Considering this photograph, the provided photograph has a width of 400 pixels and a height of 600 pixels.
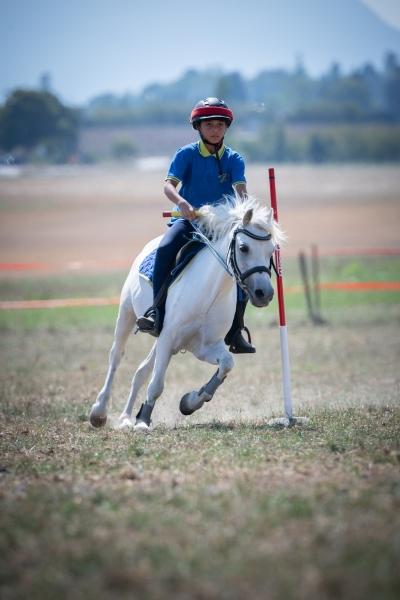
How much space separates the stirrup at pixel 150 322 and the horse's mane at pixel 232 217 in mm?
1009

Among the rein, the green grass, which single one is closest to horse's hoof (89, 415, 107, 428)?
the rein

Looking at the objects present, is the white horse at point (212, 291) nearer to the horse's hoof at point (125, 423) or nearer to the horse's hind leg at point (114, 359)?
the horse's hoof at point (125, 423)

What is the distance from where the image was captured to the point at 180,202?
388 inches

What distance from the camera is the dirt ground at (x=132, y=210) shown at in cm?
5062

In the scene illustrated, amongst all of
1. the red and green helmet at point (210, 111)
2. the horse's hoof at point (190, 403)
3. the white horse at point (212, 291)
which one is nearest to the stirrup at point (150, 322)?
the white horse at point (212, 291)

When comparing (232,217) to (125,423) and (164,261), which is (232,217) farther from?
→ (125,423)

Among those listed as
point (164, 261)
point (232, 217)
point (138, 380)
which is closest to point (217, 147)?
point (232, 217)

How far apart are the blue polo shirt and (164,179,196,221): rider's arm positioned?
11 cm

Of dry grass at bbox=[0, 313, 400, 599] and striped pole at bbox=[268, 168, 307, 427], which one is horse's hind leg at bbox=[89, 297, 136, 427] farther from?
striped pole at bbox=[268, 168, 307, 427]

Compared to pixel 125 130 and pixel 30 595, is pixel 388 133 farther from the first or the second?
pixel 30 595

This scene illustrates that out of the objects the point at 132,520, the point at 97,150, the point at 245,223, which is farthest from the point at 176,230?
the point at 97,150

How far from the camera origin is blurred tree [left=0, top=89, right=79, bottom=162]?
81.2 metres

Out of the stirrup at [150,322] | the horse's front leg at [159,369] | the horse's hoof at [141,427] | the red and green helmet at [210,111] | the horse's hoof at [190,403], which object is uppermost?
the red and green helmet at [210,111]

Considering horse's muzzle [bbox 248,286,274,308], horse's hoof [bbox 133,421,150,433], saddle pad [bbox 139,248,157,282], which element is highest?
saddle pad [bbox 139,248,157,282]
